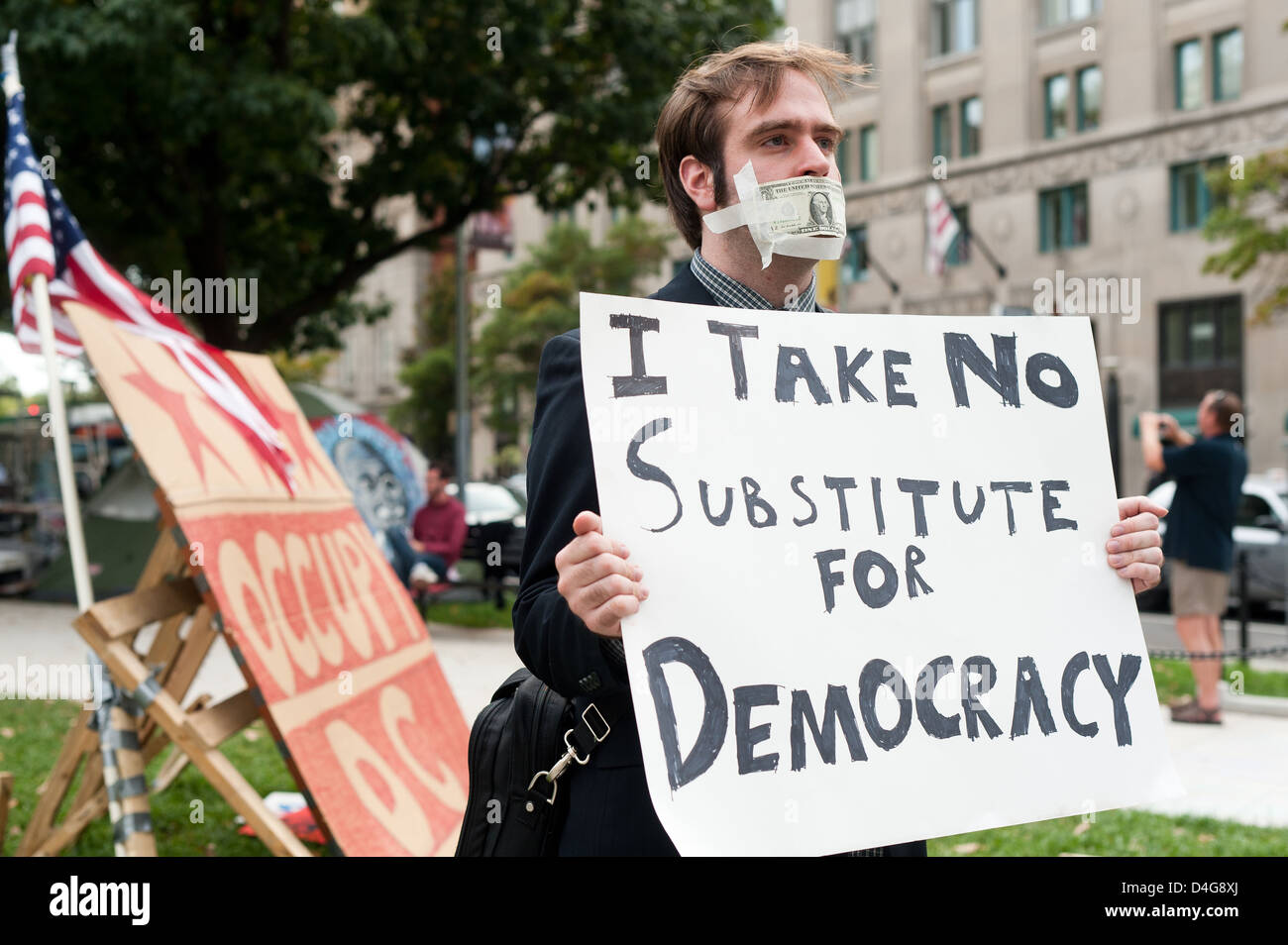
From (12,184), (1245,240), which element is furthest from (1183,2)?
(12,184)

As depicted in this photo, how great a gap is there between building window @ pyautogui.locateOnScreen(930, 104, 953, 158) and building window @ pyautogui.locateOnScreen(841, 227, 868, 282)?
3.36 metres

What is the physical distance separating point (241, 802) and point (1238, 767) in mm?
5334

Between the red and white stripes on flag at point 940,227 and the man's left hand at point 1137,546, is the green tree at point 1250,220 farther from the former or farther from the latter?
the man's left hand at point 1137,546

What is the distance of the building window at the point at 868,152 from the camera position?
38969mm

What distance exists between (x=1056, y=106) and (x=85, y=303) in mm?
34394

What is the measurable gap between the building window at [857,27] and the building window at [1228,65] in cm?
1061

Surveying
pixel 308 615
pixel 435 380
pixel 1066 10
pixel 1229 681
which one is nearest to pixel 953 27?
pixel 1066 10

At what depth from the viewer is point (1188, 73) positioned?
31.9m

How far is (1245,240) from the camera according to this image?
893 inches

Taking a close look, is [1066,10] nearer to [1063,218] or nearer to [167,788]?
[1063,218]

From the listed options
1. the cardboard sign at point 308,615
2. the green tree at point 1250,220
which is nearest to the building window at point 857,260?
the green tree at point 1250,220

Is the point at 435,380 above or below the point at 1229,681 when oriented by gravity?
above

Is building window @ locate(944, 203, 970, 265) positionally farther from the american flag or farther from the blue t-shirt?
the american flag

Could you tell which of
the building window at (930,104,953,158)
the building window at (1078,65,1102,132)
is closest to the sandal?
the building window at (1078,65,1102,132)
